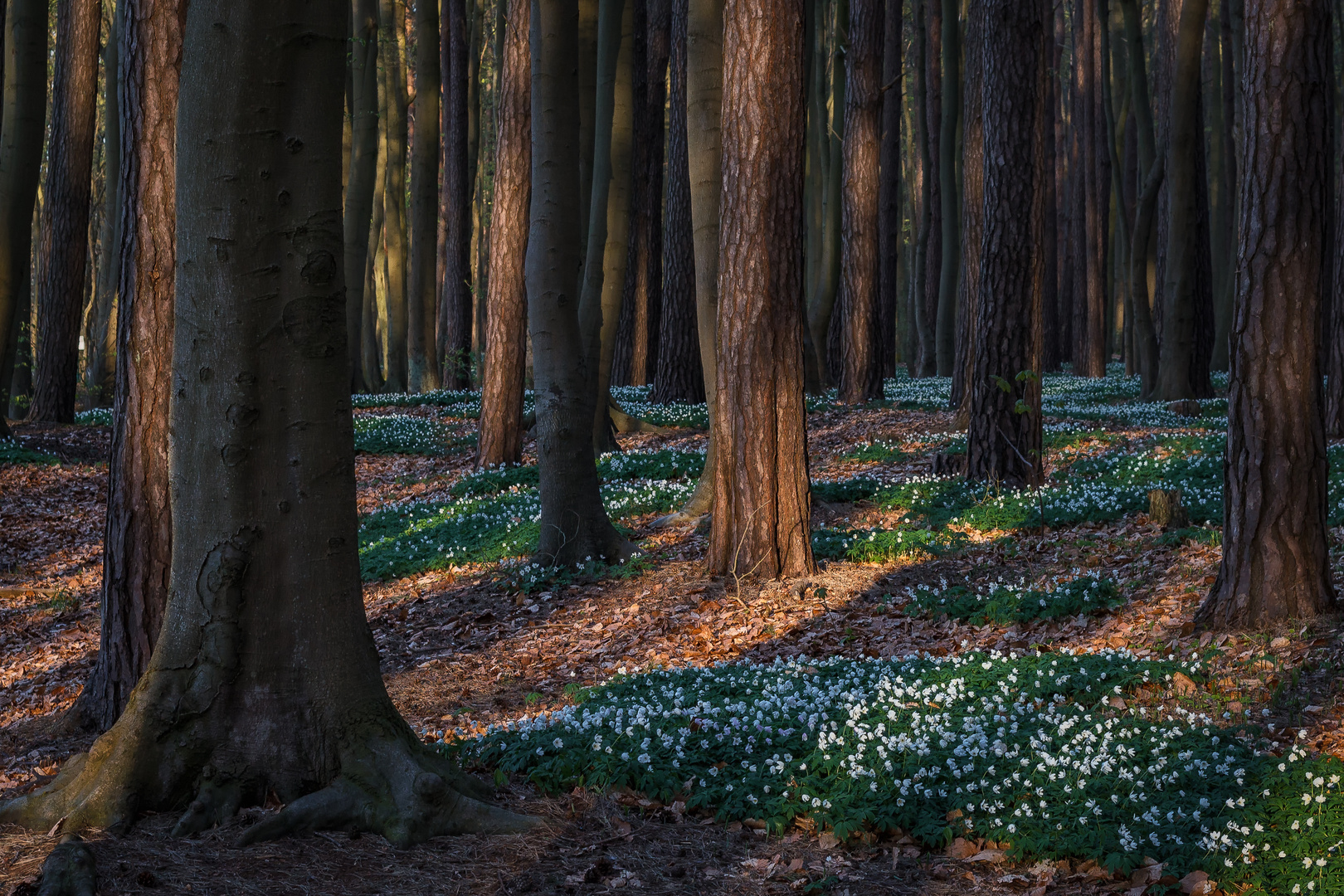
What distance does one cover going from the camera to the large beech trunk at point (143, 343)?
6.40 meters

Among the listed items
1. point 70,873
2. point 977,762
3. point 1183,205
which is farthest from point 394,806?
point 1183,205

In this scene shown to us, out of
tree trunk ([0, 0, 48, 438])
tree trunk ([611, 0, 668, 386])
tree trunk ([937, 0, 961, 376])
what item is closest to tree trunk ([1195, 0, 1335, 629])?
tree trunk ([0, 0, 48, 438])

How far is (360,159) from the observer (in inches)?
868

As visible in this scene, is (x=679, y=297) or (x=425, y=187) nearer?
(x=679, y=297)

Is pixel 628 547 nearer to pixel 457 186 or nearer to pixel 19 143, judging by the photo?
pixel 19 143

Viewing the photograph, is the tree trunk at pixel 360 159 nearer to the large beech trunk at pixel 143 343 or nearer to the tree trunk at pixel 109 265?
the tree trunk at pixel 109 265

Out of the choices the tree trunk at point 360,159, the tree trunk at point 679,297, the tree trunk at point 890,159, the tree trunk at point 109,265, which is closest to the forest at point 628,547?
the tree trunk at point 679,297

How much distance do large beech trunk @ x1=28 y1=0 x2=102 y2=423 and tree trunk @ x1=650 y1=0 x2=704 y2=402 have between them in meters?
10.0

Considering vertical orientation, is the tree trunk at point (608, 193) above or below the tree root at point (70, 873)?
above

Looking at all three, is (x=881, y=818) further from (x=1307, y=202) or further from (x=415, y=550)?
(x=415, y=550)

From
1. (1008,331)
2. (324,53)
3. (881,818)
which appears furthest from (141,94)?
(1008,331)

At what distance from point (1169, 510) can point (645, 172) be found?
16817 mm

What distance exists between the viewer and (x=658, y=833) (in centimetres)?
459

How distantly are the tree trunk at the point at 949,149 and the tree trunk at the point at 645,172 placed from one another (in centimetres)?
631
